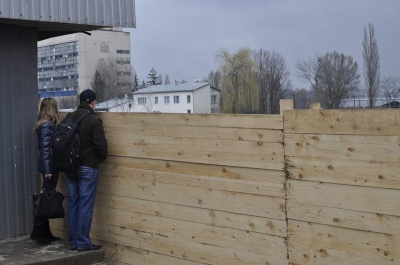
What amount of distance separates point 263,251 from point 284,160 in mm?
875

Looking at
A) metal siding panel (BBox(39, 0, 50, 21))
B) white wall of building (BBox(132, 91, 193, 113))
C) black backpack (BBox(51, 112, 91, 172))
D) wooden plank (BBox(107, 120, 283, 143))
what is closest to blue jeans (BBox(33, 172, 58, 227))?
black backpack (BBox(51, 112, 91, 172))

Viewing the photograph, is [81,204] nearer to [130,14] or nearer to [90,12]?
[90,12]

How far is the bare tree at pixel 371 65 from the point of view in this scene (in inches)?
2598

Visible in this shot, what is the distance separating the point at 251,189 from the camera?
494 cm

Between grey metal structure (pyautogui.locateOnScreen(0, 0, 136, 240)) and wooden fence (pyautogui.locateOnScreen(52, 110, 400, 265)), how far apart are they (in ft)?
3.77

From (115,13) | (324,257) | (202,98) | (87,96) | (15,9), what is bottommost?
(324,257)

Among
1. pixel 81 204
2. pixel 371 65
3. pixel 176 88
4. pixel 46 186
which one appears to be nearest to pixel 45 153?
pixel 46 186

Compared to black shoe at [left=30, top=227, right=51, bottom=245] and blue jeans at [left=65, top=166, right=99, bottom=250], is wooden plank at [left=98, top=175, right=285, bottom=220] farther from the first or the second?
black shoe at [left=30, top=227, right=51, bottom=245]

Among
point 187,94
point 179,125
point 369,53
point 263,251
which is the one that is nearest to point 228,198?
point 263,251

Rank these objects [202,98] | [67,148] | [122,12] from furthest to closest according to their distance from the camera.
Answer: [202,98], [122,12], [67,148]

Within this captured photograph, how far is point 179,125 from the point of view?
553 cm

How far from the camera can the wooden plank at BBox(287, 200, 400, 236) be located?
4059 millimetres

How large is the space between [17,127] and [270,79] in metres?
81.7

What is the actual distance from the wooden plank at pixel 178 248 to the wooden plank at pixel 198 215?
0.24 meters
